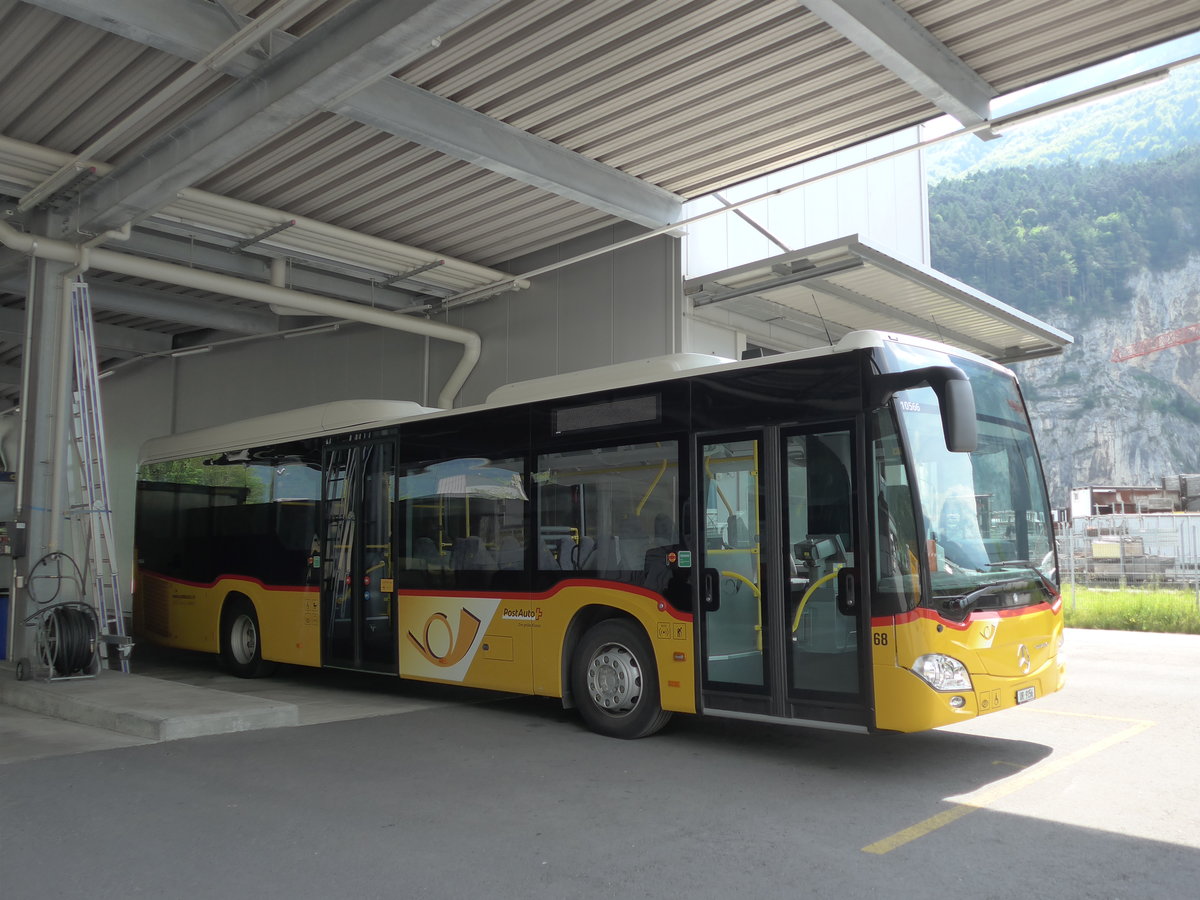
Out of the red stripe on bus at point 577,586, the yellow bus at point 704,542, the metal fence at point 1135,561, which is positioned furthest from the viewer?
the metal fence at point 1135,561

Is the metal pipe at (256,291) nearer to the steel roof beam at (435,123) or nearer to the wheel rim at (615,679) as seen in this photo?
the steel roof beam at (435,123)

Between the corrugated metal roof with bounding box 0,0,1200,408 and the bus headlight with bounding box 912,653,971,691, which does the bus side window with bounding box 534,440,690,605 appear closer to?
the bus headlight with bounding box 912,653,971,691

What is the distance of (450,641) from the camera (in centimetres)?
976

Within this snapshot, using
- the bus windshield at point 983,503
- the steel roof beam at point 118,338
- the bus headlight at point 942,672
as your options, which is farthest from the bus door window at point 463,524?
the steel roof beam at point 118,338

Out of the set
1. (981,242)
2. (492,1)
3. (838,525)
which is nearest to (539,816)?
(838,525)

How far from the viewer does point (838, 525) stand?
22.9 feet

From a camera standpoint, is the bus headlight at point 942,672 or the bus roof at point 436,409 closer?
the bus headlight at point 942,672

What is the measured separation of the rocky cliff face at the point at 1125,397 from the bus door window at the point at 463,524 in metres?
90.6

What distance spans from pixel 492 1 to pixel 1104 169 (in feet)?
373

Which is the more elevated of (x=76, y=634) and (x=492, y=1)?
(x=492, y=1)

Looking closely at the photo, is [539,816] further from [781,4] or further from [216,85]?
[216,85]

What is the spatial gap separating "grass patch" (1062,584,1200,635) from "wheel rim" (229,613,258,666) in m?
12.8

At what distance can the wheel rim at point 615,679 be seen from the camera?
8195mm

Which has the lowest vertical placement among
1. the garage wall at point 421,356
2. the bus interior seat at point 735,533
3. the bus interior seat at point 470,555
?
the bus interior seat at point 470,555
